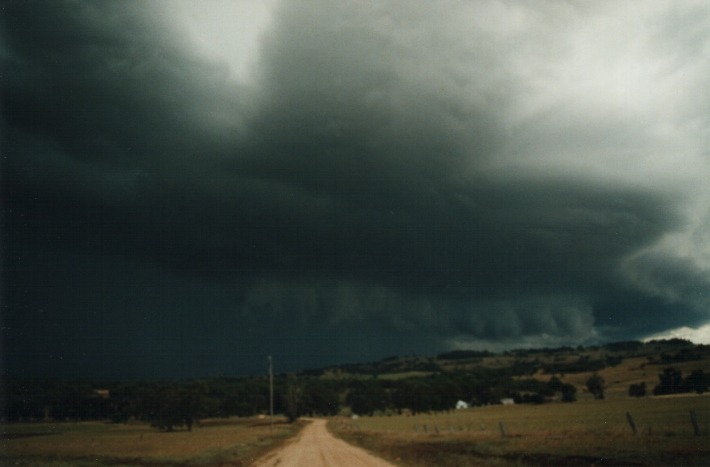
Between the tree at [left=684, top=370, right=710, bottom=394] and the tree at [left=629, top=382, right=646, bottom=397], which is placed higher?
the tree at [left=684, top=370, right=710, bottom=394]

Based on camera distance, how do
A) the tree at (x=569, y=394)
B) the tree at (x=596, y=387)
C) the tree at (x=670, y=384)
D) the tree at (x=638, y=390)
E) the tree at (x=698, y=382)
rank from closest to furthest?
the tree at (x=698, y=382)
the tree at (x=670, y=384)
the tree at (x=638, y=390)
the tree at (x=596, y=387)
the tree at (x=569, y=394)

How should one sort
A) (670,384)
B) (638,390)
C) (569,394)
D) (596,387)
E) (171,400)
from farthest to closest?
(569,394) → (596,387) → (171,400) → (638,390) → (670,384)

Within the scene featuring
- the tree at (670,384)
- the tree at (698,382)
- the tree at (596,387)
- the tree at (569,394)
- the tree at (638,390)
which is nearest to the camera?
the tree at (698,382)

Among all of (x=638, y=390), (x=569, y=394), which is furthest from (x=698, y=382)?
(x=569, y=394)

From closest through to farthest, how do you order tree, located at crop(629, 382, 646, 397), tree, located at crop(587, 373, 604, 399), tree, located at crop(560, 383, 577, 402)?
tree, located at crop(629, 382, 646, 397) < tree, located at crop(587, 373, 604, 399) < tree, located at crop(560, 383, 577, 402)

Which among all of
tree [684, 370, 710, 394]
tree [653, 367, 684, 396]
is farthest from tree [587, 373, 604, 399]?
tree [684, 370, 710, 394]

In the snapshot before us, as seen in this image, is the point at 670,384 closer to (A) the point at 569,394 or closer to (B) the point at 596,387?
(B) the point at 596,387

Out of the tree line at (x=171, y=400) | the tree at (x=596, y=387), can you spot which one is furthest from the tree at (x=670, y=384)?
the tree line at (x=171, y=400)

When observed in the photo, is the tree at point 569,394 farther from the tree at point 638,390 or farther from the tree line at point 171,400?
the tree at point 638,390

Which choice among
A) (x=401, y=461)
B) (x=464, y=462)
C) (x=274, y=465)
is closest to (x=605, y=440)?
A: (x=464, y=462)

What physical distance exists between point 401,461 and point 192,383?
138m

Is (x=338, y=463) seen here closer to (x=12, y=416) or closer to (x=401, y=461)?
(x=401, y=461)

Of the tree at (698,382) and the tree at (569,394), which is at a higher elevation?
the tree at (698,382)

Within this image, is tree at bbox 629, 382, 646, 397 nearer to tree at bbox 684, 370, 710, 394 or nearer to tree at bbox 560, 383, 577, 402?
tree at bbox 684, 370, 710, 394
